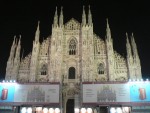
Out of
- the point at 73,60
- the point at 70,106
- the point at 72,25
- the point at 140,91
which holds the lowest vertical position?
the point at 70,106

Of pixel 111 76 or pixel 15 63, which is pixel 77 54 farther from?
pixel 15 63

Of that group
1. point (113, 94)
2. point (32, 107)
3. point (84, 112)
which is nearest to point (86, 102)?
point (84, 112)

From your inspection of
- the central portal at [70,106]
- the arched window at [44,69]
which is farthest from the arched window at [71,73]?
the central portal at [70,106]

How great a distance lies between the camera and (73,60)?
46.3 meters

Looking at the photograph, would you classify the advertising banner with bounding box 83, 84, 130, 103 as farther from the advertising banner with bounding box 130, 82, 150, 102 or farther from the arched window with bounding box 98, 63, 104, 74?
the arched window with bounding box 98, 63, 104, 74

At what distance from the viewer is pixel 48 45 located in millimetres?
47656

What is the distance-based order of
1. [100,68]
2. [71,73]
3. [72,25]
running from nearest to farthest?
[100,68]
[71,73]
[72,25]

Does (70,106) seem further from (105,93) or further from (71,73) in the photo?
(105,93)

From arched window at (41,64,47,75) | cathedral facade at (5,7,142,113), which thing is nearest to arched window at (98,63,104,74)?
cathedral facade at (5,7,142,113)

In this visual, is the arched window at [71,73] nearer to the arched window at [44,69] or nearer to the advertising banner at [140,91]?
the arched window at [44,69]

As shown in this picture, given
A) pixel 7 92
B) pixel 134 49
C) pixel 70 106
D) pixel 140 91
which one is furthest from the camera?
pixel 70 106

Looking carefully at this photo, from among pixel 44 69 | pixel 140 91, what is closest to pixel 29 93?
pixel 44 69

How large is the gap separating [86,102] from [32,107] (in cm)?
833

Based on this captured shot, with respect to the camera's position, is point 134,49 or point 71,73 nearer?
point 71,73
